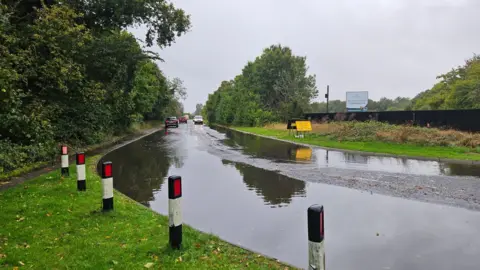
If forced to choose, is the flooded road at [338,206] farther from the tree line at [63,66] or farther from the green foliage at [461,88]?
the green foliage at [461,88]

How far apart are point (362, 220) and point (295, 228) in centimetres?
128

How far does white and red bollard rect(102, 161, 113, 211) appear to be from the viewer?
19.3 feet

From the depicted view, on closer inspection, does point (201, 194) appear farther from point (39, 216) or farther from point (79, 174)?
point (39, 216)

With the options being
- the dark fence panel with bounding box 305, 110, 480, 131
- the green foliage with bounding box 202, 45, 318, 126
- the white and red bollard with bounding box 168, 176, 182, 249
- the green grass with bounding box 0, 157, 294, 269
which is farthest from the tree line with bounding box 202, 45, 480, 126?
the white and red bollard with bounding box 168, 176, 182, 249

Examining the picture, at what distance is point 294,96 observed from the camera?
56719mm

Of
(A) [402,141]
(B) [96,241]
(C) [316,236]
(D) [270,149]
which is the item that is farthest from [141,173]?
(A) [402,141]

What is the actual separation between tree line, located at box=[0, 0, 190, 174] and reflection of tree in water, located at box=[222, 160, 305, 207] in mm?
5836

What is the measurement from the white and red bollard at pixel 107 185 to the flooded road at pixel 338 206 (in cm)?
117

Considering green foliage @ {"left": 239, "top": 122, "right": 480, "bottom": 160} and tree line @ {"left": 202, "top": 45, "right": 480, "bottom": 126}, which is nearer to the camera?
green foliage @ {"left": 239, "top": 122, "right": 480, "bottom": 160}

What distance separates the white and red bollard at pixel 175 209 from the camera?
14.4ft

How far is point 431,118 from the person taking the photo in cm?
2322

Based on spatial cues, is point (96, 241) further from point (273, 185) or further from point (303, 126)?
point (303, 126)

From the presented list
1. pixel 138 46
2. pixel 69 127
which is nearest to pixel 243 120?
pixel 138 46

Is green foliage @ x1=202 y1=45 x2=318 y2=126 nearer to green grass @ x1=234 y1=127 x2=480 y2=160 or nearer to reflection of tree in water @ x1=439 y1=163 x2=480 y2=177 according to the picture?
green grass @ x1=234 y1=127 x2=480 y2=160
